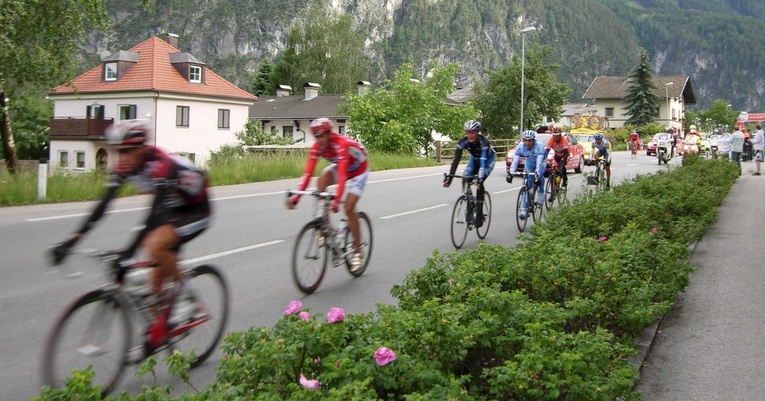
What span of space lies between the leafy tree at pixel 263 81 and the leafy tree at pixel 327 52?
8616 mm

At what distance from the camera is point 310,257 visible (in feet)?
24.7

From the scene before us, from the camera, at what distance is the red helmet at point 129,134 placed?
442 cm

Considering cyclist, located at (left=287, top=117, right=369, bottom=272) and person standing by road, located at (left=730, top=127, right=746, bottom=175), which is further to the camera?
person standing by road, located at (left=730, top=127, right=746, bottom=175)

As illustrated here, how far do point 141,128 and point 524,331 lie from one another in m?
2.47

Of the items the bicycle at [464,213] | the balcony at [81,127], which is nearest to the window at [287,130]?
the balcony at [81,127]

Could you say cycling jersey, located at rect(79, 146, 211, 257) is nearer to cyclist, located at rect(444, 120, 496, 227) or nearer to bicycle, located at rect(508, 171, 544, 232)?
cyclist, located at rect(444, 120, 496, 227)

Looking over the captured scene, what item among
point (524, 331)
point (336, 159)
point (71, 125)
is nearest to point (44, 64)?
point (336, 159)

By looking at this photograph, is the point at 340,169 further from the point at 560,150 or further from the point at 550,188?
the point at 560,150

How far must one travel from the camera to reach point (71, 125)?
55.4 metres

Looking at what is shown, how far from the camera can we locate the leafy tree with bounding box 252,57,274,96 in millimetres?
94188

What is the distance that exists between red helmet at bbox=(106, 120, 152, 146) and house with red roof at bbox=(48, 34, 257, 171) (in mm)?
50805

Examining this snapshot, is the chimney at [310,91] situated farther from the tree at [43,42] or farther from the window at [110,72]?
the tree at [43,42]

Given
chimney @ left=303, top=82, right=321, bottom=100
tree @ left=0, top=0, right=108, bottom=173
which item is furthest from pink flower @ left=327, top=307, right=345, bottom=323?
chimney @ left=303, top=82, right=321, bottom=100

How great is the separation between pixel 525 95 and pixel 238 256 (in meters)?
51.6
